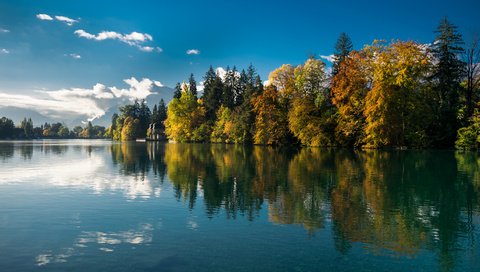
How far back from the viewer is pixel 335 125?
6862cm

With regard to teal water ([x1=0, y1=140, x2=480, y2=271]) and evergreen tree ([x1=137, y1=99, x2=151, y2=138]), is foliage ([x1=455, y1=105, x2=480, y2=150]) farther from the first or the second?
evergreen tree ([x1=137, y1=99, x2=151, y2=138])

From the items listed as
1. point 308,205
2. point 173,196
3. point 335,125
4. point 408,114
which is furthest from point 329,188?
point 335,125

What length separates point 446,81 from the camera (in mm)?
63219

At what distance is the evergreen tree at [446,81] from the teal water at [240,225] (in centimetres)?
4119

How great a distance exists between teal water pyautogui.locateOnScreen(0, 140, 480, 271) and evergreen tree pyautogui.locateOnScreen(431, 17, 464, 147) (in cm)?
4119

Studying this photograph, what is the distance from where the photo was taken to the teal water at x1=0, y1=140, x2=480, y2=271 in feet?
29.0

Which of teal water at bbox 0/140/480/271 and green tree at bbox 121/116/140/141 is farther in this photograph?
green tree at bbox 121/116/140/141

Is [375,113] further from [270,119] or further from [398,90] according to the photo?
[270,119]

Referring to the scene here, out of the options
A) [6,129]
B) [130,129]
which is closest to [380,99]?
[130,129]

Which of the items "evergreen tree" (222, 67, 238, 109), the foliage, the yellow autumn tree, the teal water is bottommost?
the teal water

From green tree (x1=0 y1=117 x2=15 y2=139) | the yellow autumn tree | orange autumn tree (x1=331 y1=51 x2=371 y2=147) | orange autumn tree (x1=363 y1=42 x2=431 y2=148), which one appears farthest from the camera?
green tree (x1=0 y1=117 x2=15 y2=139)

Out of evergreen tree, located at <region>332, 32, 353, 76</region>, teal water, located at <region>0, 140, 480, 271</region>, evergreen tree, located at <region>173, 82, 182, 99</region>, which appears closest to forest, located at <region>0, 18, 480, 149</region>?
evergreen tree, located at <region>332, 32, 353, 76</region>

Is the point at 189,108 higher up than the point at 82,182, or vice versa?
the point at 189,108

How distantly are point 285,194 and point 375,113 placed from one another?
A: 43.9m
